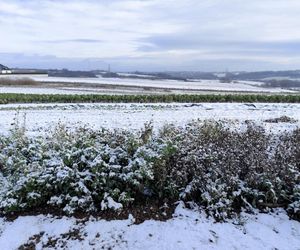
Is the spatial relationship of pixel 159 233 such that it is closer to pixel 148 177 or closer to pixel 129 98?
pixel 148 177

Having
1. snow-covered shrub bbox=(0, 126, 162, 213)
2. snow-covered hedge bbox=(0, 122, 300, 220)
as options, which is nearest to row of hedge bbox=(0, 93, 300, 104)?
snow-covered hedge bbox=(0, 122, 300, 220)

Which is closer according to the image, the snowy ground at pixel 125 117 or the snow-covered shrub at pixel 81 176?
the snow-covered shrub at pixel 81 176

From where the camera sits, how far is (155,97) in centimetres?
2477

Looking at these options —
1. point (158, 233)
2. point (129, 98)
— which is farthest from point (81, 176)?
point (129, 98)

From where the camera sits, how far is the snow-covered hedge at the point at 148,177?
5.56 m

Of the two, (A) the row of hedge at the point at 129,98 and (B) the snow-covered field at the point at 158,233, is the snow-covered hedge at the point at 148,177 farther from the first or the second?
(A) the row of hedge at the point at 129,98

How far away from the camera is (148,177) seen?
5.67 m

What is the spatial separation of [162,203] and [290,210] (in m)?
1.97

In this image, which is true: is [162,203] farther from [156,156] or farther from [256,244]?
[256,244]

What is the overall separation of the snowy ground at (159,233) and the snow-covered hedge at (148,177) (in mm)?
Result: 249

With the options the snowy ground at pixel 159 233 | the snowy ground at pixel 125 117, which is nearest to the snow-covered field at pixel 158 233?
the snowy ground at pixel 159 233

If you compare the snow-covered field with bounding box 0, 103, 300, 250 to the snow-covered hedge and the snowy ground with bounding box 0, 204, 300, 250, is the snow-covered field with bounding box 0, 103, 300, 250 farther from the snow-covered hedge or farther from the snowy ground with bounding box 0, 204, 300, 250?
the snow-covered hedge

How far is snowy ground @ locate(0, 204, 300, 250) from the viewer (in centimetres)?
476

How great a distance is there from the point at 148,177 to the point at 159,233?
987 millimetres
